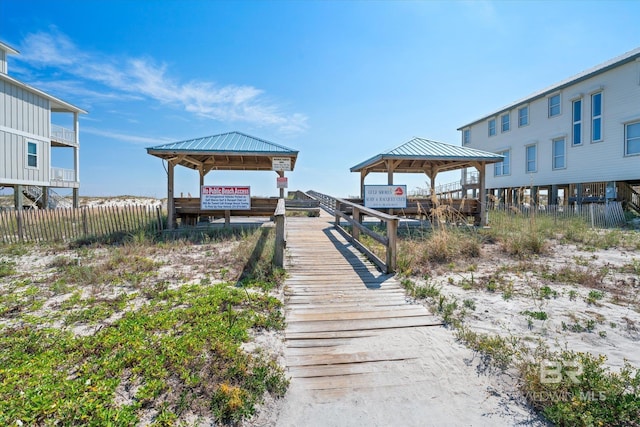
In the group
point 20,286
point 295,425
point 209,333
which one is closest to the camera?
point 295,425

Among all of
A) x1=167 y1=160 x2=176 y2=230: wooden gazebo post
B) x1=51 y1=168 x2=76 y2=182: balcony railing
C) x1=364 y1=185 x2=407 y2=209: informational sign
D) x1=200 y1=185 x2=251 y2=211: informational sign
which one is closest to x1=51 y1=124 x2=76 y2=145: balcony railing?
x1=51 y1=168 x2=76 y2=182: balcony railing

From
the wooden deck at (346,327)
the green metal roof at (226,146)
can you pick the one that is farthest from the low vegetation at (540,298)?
the green metal roof at (226,146)

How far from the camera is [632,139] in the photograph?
16.1 metres

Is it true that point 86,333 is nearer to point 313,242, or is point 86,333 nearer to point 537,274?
point 313,242

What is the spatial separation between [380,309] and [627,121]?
66.6 feet

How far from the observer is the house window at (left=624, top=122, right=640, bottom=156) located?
626 inches

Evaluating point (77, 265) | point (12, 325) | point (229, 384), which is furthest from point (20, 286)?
point (229, 384)

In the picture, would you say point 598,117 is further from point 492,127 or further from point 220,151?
point 220,151

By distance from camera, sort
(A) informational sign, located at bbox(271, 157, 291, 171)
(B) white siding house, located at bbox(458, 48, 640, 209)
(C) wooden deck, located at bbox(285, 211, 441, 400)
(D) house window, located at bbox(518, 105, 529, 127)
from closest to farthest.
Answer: (C) wooden deck, located at bbox(285, 211, 441, 400) → (A) informational sign, located at bbox(271, 157, 291, 171) → (B) white siding house, located at bbox(458, 48, 640, 209) → (D) house window, located at bbox(518, 105, 529, 127)

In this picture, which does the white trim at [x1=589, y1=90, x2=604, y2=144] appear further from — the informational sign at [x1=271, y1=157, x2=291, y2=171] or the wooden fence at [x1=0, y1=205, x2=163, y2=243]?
the wooden fence at [x1=0, y1=205, x2=163, y2=243]

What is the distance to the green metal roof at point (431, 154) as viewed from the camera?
42.1 feet

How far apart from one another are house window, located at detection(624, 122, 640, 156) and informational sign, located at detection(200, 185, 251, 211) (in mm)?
20269

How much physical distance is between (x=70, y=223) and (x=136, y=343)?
10417mm

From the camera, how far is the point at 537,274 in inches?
253
